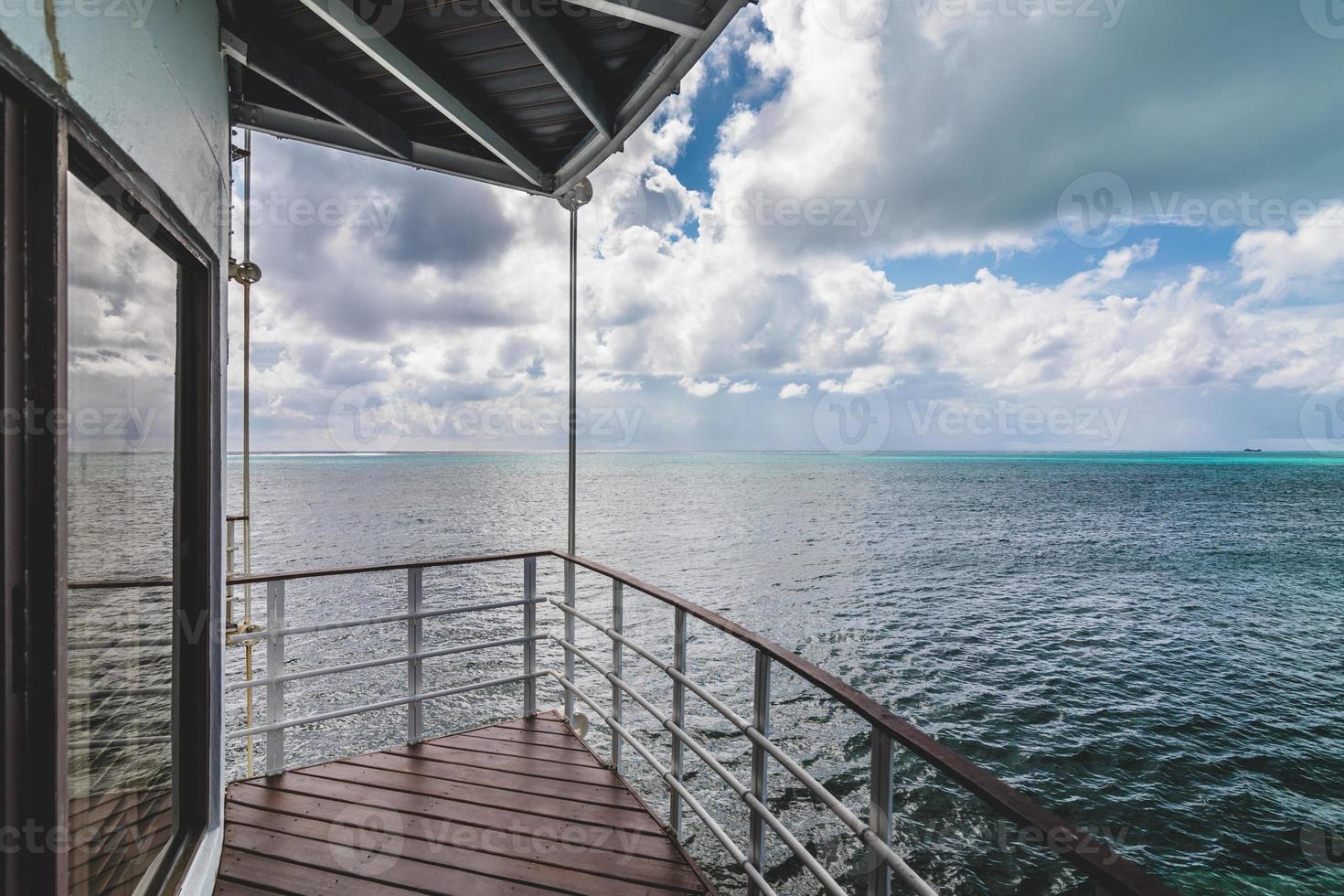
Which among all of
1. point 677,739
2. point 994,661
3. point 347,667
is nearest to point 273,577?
point 347,667

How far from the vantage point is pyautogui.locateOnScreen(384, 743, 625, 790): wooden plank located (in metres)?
2.28

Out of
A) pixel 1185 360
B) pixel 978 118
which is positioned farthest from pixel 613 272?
pixel 1185 360

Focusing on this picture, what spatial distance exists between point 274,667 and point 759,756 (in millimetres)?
1874

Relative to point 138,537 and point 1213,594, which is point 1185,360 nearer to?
point 1213,594

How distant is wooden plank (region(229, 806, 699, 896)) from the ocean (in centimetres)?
134

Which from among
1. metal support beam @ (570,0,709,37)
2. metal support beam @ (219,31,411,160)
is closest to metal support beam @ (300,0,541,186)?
metal support beam @ (219,31,411,160)

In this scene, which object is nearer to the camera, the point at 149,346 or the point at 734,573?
the point at 149,346

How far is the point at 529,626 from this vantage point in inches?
106

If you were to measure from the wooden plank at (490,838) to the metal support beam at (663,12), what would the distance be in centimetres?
236

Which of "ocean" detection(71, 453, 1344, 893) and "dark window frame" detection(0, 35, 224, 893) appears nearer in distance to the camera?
"dark window frame" detection(0, 35, 224, 893)

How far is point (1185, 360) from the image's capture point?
2656 cm

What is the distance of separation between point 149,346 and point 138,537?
41 cm

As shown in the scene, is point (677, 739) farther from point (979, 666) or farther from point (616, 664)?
point (979, 666)

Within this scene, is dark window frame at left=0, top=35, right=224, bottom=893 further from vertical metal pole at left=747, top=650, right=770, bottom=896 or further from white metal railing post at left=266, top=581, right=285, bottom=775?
white metal railing post at left=266, top=581, right=285, bottom=775
